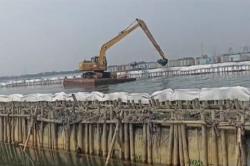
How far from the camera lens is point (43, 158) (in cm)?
3128

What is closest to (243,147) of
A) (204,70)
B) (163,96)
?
(163,96)

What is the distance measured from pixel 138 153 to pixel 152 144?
128cm

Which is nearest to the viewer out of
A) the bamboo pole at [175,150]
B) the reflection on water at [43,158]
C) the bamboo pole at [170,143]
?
the bamboo pole at [175,150]

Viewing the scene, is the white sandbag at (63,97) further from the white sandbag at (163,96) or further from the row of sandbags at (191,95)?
the white sandbag at (163,96)

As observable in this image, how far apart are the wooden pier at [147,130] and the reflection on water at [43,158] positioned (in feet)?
1.38

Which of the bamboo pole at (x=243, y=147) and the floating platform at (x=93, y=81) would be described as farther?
the floating platform at (x=93, y=81)

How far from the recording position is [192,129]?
22.8 m

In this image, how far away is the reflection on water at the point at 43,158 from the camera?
90.4 ft

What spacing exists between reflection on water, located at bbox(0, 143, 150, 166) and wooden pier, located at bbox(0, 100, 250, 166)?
42cm

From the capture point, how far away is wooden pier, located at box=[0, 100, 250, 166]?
21.5 m

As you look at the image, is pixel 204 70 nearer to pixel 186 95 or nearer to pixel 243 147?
pixel 186 95

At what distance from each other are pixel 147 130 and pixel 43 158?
10.00 meters

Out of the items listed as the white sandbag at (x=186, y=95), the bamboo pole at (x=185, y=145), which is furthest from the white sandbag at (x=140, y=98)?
the bamboo pole at (x=185, y=145)

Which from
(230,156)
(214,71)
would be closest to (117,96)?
(230,156)
